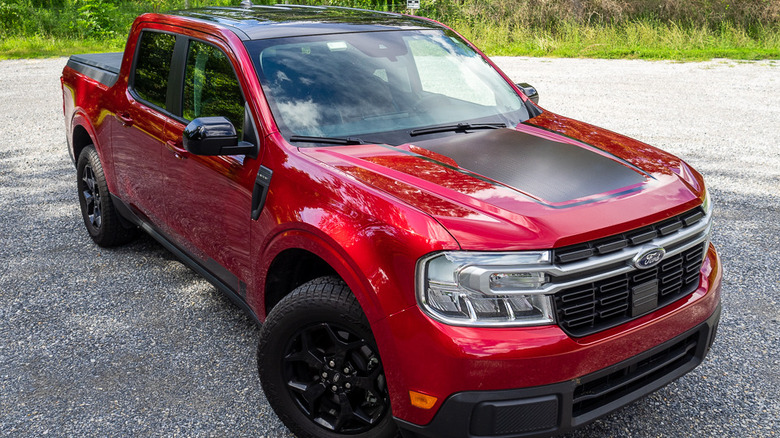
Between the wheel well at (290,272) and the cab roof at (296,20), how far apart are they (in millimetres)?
1235

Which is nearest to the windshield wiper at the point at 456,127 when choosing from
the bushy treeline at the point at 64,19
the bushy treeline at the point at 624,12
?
the bushy treeline at the point at 624,12

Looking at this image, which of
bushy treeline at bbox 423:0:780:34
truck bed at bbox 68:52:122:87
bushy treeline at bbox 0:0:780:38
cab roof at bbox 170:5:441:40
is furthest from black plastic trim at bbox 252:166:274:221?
bushy treeline at bbox 423:0:780:34

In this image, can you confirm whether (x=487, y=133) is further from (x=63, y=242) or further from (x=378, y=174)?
(x=63, y=242)

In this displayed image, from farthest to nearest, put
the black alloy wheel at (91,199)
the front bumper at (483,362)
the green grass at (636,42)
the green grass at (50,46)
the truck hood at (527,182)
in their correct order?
the green grass at (50,46)
the green grass at (636,42)
the black alloy wheel at (91,199)
the truck hood at (527,182)
the front bumper at (483,362)

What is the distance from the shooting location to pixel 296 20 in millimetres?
3809

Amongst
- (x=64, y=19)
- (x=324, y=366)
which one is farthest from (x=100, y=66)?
(x=64, y=19)

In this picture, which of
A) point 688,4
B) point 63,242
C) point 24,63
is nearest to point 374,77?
point 63,242

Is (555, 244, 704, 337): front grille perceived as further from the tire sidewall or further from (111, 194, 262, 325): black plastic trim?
the tire sidewall

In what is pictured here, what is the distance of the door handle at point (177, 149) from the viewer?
360cm

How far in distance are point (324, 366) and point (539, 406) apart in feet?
2.96

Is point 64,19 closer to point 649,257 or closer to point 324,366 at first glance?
point 324,366

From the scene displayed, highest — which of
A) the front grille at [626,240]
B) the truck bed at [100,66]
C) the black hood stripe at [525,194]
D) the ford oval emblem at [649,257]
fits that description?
the truck bed at [100,66]

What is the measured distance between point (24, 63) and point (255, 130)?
1714 centimetres

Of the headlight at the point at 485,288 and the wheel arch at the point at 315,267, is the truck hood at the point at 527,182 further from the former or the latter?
the wheel arch at the point at 315,267
